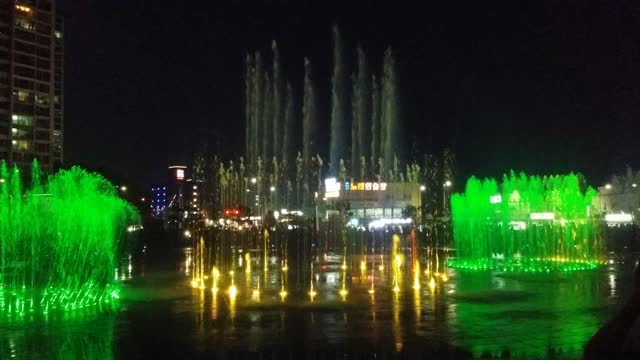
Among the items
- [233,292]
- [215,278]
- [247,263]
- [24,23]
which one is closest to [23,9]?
[24,23]

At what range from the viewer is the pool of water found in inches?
402

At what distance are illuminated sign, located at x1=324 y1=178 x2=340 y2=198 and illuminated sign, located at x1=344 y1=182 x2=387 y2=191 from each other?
1.71 m

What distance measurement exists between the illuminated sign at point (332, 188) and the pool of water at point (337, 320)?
70.9 metres

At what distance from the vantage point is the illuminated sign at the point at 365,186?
293ft

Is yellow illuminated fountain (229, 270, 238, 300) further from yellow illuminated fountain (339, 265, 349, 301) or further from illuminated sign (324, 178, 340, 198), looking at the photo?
illuminated sign (324, 178, 340, 198)

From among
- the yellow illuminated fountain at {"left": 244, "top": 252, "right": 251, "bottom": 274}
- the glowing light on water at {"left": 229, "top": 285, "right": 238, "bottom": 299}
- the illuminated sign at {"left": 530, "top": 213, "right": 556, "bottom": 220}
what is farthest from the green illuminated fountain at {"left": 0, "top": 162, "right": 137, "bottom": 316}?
the illuminated sign at {"left": 530, "top": 213, "right": 556, "bottom": 220}

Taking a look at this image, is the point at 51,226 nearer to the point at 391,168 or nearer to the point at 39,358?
the point at 39,358

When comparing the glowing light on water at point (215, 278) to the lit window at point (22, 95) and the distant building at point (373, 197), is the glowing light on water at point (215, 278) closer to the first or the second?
the distant building at point (373, 197)

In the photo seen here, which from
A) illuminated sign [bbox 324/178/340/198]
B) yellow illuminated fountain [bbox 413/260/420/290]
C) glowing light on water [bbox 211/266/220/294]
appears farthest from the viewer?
illuminated sign [bbox 324/178/340/198]

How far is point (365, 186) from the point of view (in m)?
89.8

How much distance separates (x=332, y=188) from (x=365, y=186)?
499 centimetres

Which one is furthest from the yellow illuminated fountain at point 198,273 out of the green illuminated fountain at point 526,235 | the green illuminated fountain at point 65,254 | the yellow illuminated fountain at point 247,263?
the green illuminated fountain at point 526,235

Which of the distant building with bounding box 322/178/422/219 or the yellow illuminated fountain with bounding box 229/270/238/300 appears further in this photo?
the distant building with bounding box 322/178/422/219

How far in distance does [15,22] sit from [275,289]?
108m
